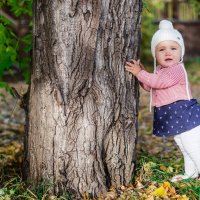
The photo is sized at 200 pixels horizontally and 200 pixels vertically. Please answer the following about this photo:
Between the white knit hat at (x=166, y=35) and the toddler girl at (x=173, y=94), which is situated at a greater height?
the white knit hat at (x=166, y=35)

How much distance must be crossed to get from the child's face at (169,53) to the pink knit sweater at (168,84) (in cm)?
5

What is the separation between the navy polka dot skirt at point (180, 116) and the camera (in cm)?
357

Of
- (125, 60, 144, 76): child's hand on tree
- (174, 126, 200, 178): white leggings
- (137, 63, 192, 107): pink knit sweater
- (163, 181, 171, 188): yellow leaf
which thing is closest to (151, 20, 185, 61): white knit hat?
(137, 63, 192, 107): pink knit sweater

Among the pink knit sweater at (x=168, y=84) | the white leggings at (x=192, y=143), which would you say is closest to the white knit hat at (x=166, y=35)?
the pink knit sweater at (x=168, y=84)

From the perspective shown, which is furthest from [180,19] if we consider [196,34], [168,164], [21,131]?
[168,164]

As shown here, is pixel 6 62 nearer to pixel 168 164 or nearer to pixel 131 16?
pixel 131 16

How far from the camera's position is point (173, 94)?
11.6ft

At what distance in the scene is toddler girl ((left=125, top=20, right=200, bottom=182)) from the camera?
3512 mm

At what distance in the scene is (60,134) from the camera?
330cm

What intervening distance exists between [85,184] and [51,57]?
925 millimetres

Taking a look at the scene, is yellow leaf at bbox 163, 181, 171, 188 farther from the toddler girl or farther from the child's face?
the child's face

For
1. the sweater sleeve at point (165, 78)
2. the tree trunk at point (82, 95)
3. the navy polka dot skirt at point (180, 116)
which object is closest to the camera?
the tree trunk at point (82, 95)

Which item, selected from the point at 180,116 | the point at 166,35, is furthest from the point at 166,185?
the point at 166,35

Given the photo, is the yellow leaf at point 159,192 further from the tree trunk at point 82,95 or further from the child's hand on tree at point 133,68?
the child's hand on tree at point 133,68
